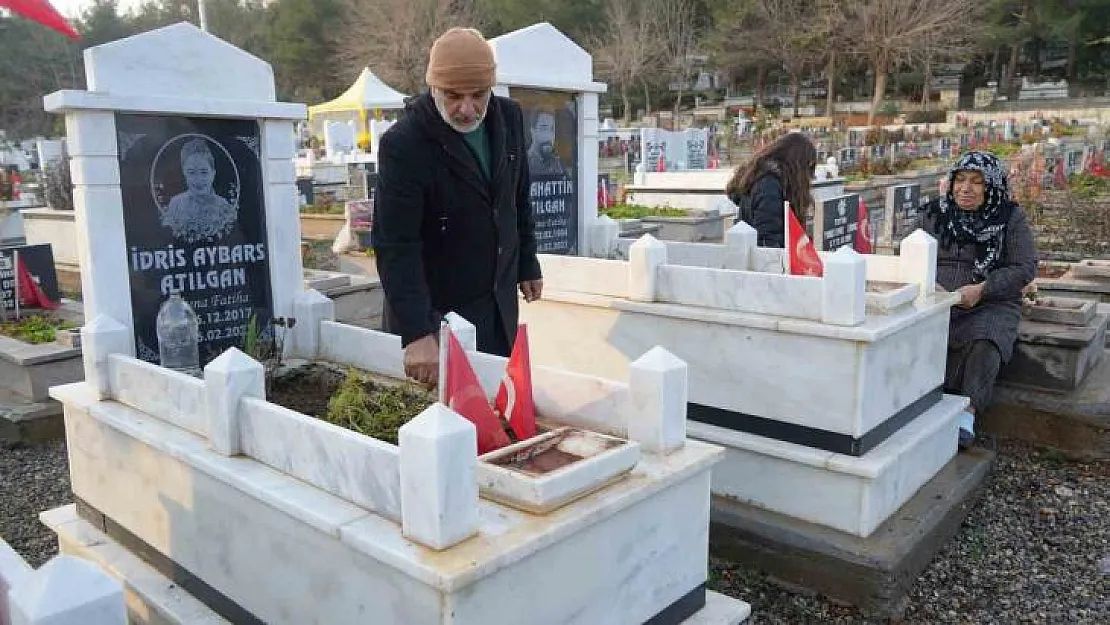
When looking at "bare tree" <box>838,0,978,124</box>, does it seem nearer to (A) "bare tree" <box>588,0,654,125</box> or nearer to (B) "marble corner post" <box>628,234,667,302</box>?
(A) "bare tree" <box>588,0,654,125</box>

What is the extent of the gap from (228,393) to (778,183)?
3.76m

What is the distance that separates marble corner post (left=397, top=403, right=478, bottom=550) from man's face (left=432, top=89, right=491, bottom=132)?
49.6 inches

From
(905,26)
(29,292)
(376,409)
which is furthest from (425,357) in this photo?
(905,26)

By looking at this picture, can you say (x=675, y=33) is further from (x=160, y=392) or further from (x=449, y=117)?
(x=160, y=392)

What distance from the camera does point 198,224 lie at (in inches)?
172

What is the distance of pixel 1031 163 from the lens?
15.4 meters

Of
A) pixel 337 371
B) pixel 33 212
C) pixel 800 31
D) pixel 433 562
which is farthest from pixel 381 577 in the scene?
pixel 800 31

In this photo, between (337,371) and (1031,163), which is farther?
(1031,163)

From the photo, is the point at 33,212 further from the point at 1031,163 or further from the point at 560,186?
the point at 1031,163

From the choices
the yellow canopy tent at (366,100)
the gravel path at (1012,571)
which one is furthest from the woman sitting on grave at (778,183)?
the yellow canopy tent at (366,100)

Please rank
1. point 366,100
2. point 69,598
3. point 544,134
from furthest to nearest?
1. point 366,100
2. point 544,134
3. point 69,598

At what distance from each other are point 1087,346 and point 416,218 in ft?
13.7

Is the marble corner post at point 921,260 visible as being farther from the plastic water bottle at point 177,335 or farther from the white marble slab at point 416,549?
the plastic water bottle at point 177,335

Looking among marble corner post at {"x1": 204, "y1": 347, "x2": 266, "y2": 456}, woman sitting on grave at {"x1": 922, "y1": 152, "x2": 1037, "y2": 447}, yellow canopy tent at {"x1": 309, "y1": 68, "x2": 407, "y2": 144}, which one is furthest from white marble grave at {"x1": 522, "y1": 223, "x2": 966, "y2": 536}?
yellow canopy tent at {"x1": 309, "y1": 68, "x2": 407, "y2": 144}
